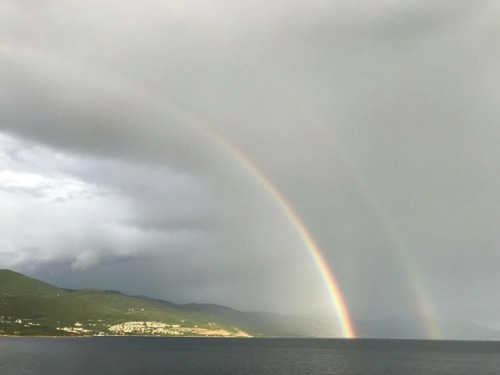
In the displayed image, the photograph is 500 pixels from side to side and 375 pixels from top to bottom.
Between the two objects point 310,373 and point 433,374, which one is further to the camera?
point 433,374

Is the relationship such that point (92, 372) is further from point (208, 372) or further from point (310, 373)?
point (310, 373)

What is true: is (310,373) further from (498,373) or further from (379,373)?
(498,373)

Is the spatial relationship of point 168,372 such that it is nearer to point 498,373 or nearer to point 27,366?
point 27,366

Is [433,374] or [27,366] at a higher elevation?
[433,374]

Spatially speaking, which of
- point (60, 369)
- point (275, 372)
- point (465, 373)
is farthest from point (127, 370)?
point (465, 373)

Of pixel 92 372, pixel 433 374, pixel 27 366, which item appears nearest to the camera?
pixel 92 372

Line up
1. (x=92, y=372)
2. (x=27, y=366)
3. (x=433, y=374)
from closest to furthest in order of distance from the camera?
(x=92, y=372) < (x=27, y=366) < (x=433, y=374)

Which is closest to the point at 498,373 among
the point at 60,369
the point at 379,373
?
the point at 379,373

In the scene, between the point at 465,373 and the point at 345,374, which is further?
the point at 465,373
